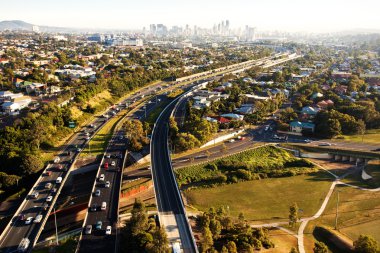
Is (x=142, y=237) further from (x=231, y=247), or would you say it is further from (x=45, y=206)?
(x=45, y=206)

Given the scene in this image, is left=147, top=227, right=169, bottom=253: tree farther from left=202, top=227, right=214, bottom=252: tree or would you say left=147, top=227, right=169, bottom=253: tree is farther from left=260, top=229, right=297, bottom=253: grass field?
left=260, top=229, right=297, bottom=253: grass field

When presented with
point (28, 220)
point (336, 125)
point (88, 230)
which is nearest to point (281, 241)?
point (88, 230)

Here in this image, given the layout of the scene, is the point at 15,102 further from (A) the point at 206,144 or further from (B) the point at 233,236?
(B) the point at 233,236

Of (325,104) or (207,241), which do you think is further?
(325,104)

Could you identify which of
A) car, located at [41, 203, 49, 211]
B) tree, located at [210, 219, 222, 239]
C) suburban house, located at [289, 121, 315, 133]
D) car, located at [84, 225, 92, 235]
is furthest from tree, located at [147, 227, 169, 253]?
suburban house, located at [289, 121, 315, 133]

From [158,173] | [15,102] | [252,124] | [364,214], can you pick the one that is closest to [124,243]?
[158,173]

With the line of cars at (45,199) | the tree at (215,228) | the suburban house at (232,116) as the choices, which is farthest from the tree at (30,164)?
the suburban house at (232,116)

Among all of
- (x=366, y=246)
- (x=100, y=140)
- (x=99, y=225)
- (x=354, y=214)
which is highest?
(x=100, y=140)
